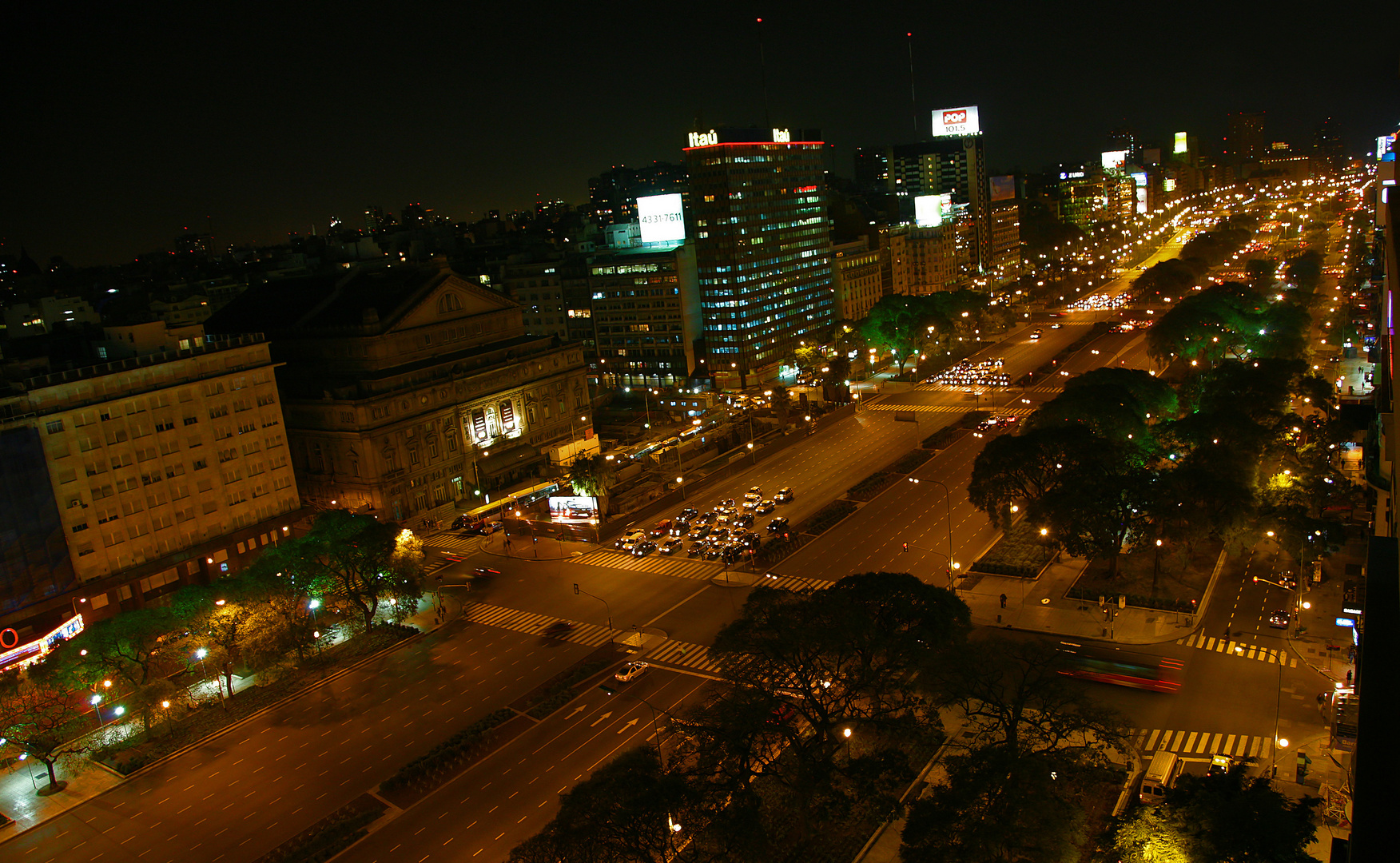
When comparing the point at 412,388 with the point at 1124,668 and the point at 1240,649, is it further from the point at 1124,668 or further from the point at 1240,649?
the point at 1240,649

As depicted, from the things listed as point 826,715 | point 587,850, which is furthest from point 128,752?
point 826,715

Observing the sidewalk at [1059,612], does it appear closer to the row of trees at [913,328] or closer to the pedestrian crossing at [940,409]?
the pedestrian crossing at [940,409]

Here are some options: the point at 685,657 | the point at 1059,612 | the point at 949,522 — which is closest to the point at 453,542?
the point at 685,657

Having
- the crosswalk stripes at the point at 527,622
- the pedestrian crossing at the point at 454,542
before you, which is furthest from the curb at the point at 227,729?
the pedestrian crossing at the point at 454,542

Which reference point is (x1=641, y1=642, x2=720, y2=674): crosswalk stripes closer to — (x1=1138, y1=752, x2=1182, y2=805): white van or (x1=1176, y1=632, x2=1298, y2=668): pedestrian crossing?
(x1=1138, y1=752, x2=1182, y2=805): white van

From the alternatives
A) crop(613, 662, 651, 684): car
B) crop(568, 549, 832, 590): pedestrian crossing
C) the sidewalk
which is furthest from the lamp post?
crop(613, 662, 651, 684): car
